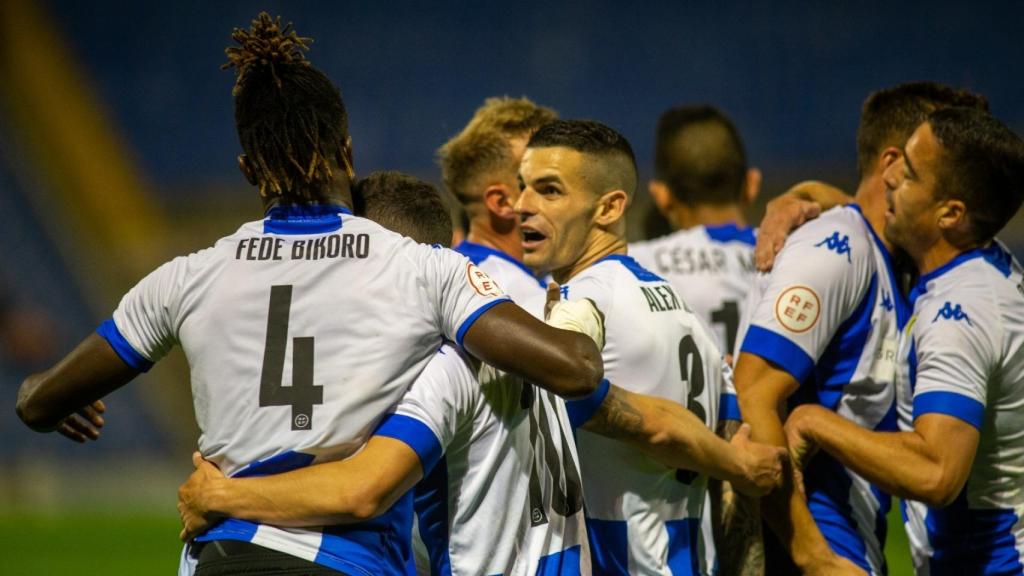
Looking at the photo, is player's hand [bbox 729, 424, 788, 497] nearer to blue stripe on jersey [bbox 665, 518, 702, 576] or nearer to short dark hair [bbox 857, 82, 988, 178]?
blue stripe on jersey [bbox 665, 518, 702, 576]

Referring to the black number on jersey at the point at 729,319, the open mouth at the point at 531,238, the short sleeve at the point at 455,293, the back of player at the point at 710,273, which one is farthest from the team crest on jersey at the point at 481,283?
the black number on jersey at the point at 729,319

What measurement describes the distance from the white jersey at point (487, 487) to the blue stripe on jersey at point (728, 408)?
0.76 metres

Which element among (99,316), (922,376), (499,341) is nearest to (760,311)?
(922,376)

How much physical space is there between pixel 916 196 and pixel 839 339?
22.9 inches

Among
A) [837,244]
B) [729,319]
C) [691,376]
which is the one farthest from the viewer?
[729,319]

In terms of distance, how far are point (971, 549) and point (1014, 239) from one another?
11.7 meters

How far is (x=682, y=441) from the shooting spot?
135 inches

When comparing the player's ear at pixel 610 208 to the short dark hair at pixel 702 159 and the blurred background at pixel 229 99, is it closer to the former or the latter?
the short dark hair at pixel 702 159

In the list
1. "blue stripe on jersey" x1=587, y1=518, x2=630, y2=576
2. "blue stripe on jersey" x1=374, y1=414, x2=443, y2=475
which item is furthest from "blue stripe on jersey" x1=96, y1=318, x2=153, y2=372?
"blue stripe on jersey" x1=587, y1=518, x2=630, y2=576

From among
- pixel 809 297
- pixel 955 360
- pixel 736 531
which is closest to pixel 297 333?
pixel 736 531

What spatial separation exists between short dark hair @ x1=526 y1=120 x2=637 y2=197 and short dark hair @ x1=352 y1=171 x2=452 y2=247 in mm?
641

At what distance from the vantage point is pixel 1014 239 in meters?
14.5

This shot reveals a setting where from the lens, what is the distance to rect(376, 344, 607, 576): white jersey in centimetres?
304

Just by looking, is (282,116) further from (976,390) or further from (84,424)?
(976,390)
